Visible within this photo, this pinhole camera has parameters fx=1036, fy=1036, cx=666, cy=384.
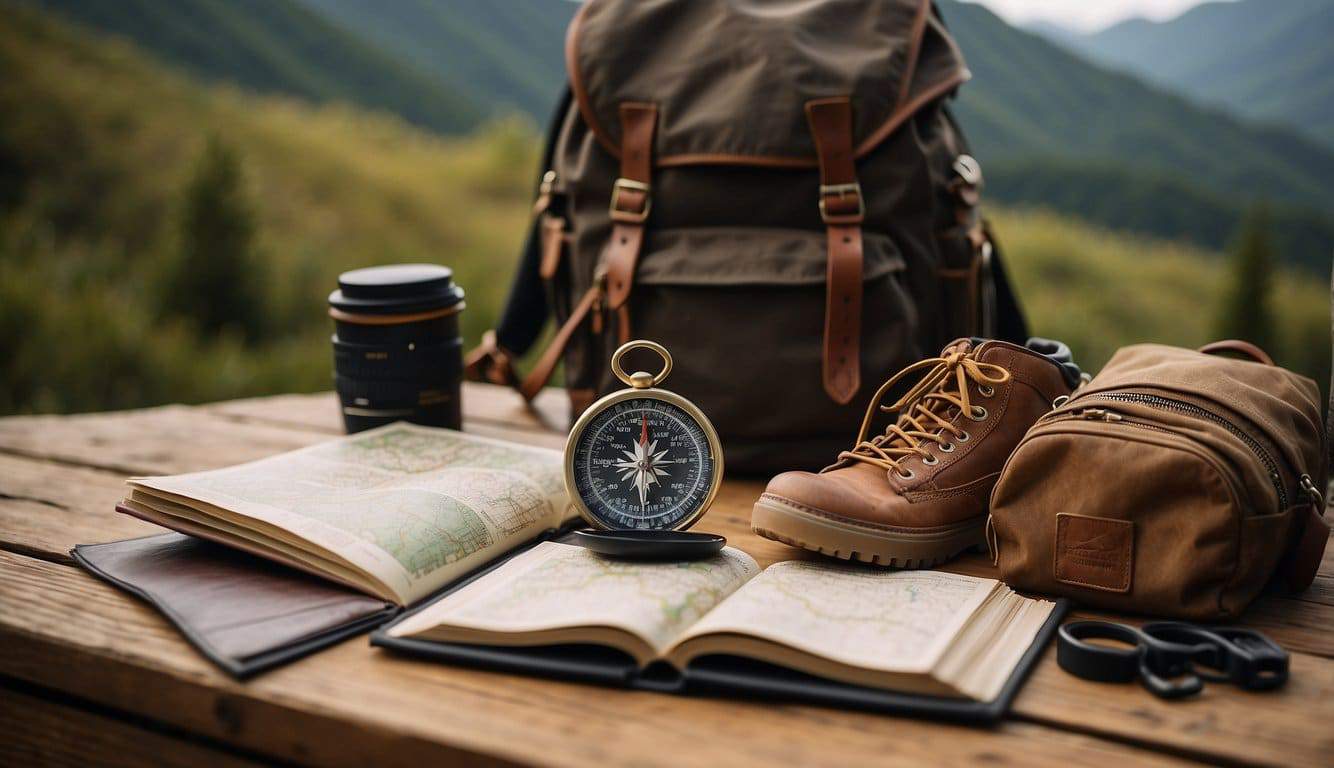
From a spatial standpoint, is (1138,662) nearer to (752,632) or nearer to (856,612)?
(856,612)

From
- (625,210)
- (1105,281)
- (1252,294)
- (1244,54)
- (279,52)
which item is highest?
(279,52)

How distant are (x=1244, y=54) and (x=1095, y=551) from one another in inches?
194

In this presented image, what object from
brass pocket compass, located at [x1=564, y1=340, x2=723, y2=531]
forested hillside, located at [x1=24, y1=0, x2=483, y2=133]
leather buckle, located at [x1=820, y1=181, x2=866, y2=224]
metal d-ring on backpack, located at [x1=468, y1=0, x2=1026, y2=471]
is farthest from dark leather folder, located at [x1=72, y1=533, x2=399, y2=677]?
forested hillside, located at [x1=24, y1=0, x2=483, y2=133]

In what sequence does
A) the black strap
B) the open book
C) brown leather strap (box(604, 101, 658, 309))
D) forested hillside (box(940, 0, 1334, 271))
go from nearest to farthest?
1. the open book
2. brown leather strap (box(604, 101, 658, 309))
3. the black strap
4. forested hillside (box(940, 0, 1334, 271))

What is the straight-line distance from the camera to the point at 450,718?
3.20 feet

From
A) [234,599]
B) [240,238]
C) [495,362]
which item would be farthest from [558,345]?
[240,238]

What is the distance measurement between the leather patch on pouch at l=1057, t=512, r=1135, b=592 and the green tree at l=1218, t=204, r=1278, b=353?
3688mm

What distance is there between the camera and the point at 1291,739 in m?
0.95

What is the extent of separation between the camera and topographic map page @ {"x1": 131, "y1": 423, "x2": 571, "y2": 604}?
1.29 m

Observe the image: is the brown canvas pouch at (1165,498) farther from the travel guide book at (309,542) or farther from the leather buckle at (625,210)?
the leather buckle at (625,210)

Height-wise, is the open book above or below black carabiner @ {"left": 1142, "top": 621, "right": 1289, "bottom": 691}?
above

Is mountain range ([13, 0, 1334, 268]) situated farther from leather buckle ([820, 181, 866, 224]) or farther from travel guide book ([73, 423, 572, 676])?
travel guide book ([73, 423, 572, 676])

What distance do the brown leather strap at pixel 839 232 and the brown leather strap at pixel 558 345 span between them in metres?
0.44

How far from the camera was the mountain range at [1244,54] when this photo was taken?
15.4ft
